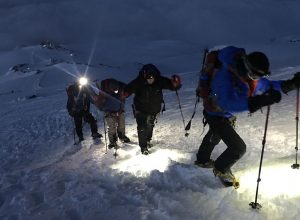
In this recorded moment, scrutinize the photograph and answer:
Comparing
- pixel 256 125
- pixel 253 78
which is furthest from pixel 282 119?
pixel 253 78

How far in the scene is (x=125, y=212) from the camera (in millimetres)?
6402

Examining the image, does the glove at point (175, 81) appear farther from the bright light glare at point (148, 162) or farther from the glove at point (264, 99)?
the glove at point (264, 99)

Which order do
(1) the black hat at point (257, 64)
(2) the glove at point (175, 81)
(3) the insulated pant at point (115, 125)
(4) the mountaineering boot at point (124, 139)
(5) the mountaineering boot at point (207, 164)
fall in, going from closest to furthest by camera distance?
(1) the black hat at point (257, 64), (5) the mountaineering boot at point (207, 164), (2) the glove at point (175, 81), (4) the mountaineering boot at point (124, 139), (3) the insulated pant at point (115, 125)

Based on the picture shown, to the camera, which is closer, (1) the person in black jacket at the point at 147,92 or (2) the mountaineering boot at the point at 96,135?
(1) the person in black jacket at the point at 147,92

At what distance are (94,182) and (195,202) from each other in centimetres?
215

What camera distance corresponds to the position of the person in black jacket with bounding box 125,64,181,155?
31.2 ft

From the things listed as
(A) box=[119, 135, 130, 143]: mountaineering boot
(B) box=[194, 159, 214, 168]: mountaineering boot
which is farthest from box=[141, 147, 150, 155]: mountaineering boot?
(B) box=[194, 159, 214, 168]: mountaineering boot

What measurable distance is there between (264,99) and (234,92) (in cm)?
45

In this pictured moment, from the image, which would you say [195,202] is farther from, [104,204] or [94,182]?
[94,182]

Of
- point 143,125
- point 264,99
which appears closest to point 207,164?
point 264,99

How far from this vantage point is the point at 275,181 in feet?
22.5

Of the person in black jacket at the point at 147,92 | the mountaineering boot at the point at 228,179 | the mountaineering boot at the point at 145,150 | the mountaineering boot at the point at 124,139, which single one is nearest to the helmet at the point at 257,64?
the mountaineering boot at the point at 228,179

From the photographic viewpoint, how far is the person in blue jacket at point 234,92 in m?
5.88

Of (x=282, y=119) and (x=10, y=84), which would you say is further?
(x=10, y=84)
